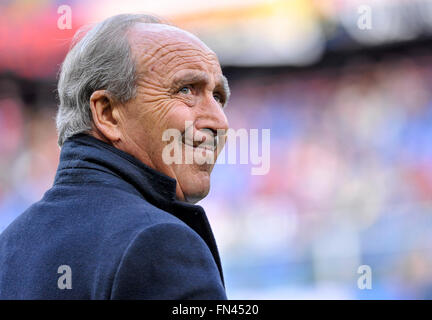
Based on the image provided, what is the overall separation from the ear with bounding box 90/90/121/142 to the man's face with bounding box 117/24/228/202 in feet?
0.08

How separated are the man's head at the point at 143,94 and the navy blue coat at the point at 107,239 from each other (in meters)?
0.09

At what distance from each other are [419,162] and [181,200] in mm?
6538

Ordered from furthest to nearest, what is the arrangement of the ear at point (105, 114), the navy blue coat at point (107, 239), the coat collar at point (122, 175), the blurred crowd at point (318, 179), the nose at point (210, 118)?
the blurred crowd at point (318, 179) < the nose at point (210, 118) < the ear at point (105, 114) < the coat collar at point (122, 175) < the navy blue coat at point (107, 239)

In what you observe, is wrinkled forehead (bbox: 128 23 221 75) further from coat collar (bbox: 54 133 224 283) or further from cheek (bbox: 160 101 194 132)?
coat collar (bbox: 54 133 224 283)

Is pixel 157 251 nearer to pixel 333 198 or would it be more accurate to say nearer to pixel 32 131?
pixel 333 198

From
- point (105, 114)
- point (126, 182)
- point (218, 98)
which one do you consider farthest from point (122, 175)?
point (218, 98)

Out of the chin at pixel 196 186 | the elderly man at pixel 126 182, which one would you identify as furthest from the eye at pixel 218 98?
the chin at pixel 196 186

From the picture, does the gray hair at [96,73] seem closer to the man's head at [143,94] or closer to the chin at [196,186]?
the man's head at [143,94]

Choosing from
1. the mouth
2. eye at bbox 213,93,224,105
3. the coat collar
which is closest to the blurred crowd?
eye at bbox 213,93,224,105

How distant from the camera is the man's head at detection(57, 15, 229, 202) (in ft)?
6.18

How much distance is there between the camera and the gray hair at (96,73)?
1896 millimetres

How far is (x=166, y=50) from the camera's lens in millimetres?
1963

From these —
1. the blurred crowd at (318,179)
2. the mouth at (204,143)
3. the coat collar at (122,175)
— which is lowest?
the coat collar at (122,175)

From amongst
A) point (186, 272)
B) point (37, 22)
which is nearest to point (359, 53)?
point (37, 22)
